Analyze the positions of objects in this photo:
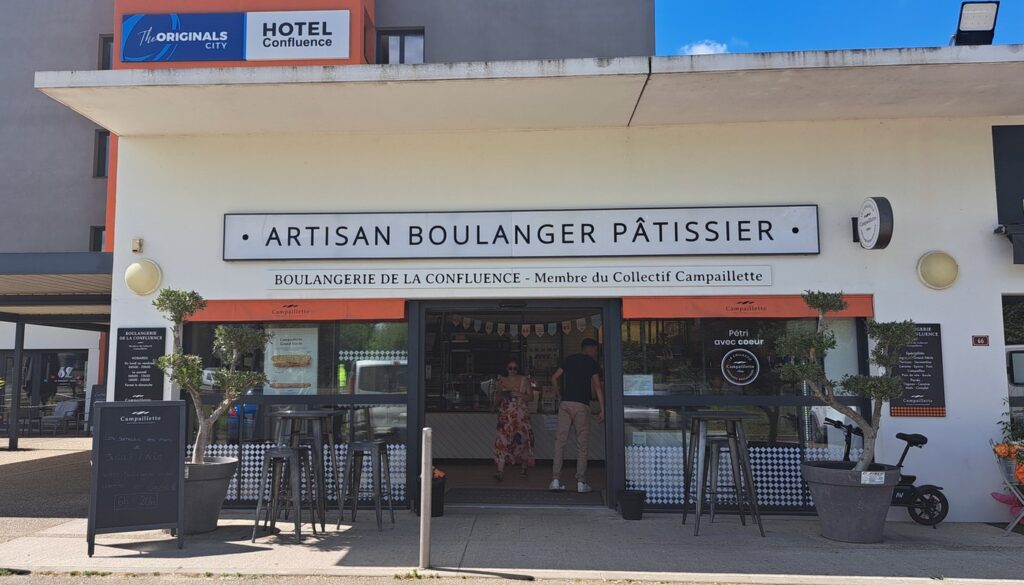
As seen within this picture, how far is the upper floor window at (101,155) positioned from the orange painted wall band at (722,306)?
1339 cm

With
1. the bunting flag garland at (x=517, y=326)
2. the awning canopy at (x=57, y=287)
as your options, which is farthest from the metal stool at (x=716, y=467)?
the awning canopy at (x=57, y=287)

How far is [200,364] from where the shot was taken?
21.8 ft

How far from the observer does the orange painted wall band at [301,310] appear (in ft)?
25.1

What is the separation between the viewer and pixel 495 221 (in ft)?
25.2

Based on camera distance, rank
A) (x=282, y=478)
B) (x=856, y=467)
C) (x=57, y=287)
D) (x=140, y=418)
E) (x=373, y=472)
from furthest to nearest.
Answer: (x=57, y=287) < (x=373, y=472) < (x=282, y=478) < (x=856, y=467) < (x=140, y=418)

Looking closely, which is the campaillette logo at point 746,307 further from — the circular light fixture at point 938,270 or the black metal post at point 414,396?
the black metal post at point 414,396

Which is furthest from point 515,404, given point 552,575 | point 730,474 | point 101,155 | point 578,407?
point 101,155

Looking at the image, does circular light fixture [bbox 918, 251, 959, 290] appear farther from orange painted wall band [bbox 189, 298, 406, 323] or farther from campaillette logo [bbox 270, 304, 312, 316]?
campaillette logo [bbox 270, 304, 312, 316]

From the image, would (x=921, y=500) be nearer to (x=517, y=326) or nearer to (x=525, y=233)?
(x=525, y=233)

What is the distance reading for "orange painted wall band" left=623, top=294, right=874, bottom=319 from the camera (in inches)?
294

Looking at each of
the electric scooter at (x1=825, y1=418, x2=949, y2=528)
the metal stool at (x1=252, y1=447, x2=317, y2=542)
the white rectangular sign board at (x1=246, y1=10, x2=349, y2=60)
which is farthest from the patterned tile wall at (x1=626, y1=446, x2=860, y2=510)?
the white rectangular sign board at (x1=246, y1=10, x2=349, y2=60)

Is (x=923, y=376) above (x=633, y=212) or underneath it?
underneath

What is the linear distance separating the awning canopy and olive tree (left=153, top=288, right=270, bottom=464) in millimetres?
2071

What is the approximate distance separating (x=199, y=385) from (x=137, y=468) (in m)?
0.86
